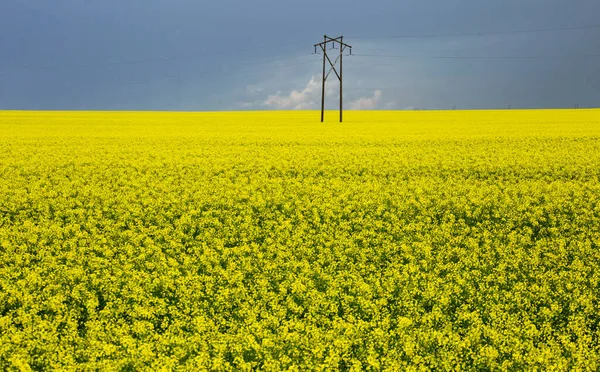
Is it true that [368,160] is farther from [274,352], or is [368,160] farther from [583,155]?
[274,352]

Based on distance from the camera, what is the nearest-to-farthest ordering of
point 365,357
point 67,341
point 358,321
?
1. point 365,357
2. point 67,341
3. point 358,321

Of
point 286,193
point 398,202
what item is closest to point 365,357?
point 398,202

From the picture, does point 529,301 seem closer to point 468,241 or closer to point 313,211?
point 468,241

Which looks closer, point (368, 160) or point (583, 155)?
point (368, 160)

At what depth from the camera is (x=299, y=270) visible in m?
9.55

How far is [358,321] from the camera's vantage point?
24.4 feet

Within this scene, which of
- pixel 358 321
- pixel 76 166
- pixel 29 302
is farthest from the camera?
pixel 76 166

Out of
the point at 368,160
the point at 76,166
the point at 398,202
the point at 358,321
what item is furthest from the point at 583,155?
the point at 76,166

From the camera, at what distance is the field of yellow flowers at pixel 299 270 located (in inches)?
260

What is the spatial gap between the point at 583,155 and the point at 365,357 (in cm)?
2246

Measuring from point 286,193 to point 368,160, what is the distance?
8140 millimetres

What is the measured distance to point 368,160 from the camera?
23.0m

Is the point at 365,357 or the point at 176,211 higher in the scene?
the point at 176,211

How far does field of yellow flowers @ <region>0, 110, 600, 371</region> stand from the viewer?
260 inches
